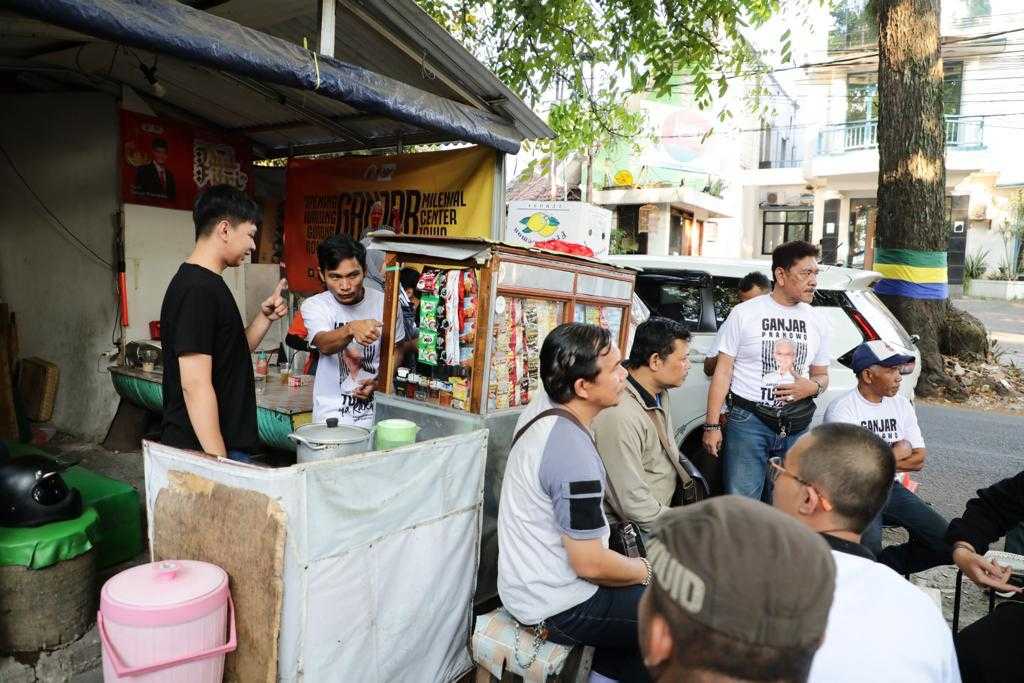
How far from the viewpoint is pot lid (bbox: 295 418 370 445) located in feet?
8.64

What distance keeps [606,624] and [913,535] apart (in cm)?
222

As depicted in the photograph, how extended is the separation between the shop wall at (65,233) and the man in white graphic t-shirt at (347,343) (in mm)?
3154

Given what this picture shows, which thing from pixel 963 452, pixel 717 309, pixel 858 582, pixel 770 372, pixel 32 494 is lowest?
pixel 963 452

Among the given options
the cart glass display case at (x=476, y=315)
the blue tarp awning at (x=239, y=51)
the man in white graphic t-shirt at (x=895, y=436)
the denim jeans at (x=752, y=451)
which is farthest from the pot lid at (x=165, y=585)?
the man in white graphic t-shirt at (x=895, y=436)

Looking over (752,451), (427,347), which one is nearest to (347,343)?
(427,347)

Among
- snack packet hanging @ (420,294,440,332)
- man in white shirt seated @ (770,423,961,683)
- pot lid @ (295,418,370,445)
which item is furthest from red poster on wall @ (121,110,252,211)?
man in white shirt seated @ (770,423,961,683)

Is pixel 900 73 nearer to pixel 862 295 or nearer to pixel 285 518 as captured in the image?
pixel 862 295

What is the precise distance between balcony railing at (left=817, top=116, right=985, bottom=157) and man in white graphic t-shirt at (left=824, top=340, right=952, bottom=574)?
17629mm

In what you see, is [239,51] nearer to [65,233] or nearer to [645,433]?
[645,433]

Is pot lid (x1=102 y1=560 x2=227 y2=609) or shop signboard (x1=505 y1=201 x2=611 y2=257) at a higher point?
shop signboard (x1=505 y1=201 x2=611 y2=257)

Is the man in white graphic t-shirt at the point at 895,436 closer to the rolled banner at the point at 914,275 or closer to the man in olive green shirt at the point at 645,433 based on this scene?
the man in olive green shirt at the point at 645,433

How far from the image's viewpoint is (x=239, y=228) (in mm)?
2670

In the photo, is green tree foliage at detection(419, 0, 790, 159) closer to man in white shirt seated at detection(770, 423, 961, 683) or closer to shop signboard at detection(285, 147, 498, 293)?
shop signboard at detection(285, 147, 498, 293)

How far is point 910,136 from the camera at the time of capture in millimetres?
7414
